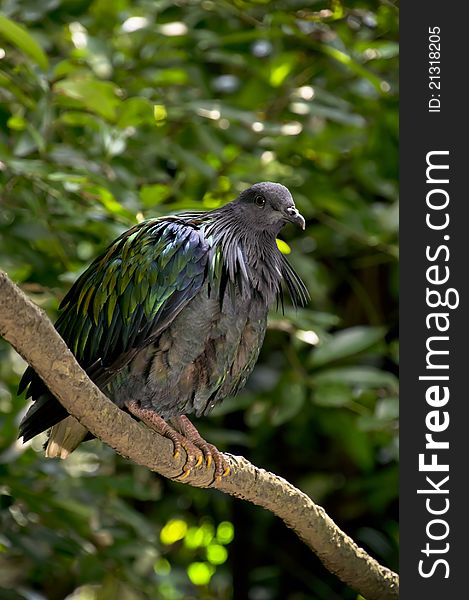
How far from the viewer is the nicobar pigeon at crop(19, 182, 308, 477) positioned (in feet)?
6.72

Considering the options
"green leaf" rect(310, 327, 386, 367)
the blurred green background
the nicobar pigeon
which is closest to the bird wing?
the nicobar pigeon

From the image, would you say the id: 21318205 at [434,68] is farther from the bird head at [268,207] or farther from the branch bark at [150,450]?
the branch bark at [150,450]

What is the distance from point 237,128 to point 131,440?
6.21 feet

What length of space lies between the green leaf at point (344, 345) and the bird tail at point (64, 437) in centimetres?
111

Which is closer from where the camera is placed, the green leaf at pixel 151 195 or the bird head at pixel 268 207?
the bird head at pixel 268 207

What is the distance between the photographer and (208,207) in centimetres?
261

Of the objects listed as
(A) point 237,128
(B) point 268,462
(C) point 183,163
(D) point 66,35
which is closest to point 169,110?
(C) point 183,163

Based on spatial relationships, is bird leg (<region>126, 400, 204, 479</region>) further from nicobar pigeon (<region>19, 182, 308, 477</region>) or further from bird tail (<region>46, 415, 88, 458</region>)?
bird tail (<region>46, 415, 88, 458</region>)

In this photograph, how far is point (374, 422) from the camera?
318cm

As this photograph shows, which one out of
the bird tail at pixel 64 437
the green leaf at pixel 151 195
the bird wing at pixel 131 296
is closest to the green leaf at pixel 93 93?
the green leaf at pixel 151 195

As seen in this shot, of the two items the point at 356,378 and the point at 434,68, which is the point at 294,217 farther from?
the point at 356,378

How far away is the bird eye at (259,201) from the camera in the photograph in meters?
2.13

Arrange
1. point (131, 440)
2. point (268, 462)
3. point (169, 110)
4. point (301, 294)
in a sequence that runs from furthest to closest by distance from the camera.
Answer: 1. point (268, 462)
2. point (169, 110)
3. point (301, 294)
4. point (131, 440)

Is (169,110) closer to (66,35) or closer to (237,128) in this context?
(237,128)
